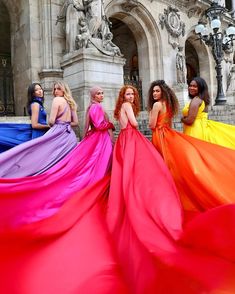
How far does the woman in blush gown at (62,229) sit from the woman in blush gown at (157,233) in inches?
6.5

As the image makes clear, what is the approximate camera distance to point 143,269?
114 inches

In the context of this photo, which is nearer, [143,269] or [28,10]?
[143,269]

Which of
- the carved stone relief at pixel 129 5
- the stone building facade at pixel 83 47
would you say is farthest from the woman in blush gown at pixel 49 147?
the carved stone relief at pixel 129 5

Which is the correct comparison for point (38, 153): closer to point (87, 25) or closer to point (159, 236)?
point (159, 236)

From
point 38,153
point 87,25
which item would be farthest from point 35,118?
point 87,25

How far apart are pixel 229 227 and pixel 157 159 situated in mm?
1644

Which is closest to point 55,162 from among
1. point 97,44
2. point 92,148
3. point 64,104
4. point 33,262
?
point 92,148

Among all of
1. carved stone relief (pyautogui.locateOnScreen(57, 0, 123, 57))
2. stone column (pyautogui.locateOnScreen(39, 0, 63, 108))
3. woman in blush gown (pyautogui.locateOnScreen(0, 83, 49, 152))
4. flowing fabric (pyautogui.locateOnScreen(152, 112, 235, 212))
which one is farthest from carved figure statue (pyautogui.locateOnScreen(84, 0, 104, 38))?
flowing fabric (pyautogui.locateOnScreen(152, 112, 235, 212))

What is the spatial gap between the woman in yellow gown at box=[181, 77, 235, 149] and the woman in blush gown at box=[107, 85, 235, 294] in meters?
1.12

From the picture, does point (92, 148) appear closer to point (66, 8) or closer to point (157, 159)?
point (157, 159)

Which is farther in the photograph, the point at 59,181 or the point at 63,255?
the point at 59,181

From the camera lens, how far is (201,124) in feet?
18.0

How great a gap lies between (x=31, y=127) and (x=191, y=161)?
2.63 metres

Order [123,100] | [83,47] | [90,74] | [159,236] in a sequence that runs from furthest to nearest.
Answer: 1. [83,47]
2. [90,74]
3. [123,100]
4. [159,236]
